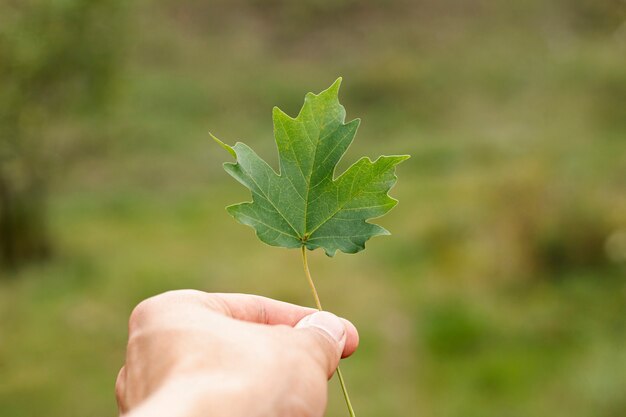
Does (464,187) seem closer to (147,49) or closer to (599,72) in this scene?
(599,72)

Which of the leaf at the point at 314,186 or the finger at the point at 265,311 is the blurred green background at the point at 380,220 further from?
the leaf at the point at 314,186

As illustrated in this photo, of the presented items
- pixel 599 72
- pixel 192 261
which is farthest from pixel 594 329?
pixel 599 72

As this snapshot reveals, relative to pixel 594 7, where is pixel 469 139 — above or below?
below

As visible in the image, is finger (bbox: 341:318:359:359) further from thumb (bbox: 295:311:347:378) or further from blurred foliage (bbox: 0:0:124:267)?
blurred foliage (bbox: 0:0:124:267)

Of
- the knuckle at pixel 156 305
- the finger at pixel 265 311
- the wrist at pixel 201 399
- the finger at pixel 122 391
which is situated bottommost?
the finger at pixel 122 391

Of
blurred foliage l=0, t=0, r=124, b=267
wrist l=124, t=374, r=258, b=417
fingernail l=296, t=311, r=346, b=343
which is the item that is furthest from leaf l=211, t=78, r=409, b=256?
blurred foliage l=0, t=0, r=124, b=267

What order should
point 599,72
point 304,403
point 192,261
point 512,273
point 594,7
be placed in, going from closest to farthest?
1. point 304,403
2. point 512,273
3. point 192,261
4. point 599,72
5. point 594,7

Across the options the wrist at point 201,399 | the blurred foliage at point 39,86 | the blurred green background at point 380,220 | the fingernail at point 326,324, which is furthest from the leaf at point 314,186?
the blurred foliage at point 39,86

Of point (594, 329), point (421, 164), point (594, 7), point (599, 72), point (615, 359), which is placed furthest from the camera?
point (594, 7)
